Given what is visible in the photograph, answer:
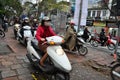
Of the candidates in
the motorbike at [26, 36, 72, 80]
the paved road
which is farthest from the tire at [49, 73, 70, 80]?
the paved road

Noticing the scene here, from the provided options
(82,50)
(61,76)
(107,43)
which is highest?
(61,76)

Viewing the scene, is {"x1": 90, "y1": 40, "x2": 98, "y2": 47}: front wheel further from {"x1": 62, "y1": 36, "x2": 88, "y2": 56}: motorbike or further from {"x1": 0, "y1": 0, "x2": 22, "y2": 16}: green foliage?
{"x1": 0, "y1": 0, "x2": 22, "y2": 16}: green foliage

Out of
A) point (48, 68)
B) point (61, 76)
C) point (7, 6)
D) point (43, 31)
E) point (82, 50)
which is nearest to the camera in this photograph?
point (61, 76)

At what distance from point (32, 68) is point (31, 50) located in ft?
1.99

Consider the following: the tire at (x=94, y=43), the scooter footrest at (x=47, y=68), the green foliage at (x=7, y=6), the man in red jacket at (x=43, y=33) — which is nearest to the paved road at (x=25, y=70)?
the scooter footrest at (x=47, y=68)

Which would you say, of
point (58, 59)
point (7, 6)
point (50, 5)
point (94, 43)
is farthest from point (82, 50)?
point (50, 5)

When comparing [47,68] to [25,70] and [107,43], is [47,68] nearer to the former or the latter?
[25,70]

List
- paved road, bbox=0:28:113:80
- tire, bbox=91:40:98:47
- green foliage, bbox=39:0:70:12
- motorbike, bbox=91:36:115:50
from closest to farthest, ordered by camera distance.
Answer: paved road, bbox=0:28:113:80 → motorbike, bbox=91:36:115:50 → tire, bbox=91:40:98:47 → green foliage, bbox=39:0:70:12

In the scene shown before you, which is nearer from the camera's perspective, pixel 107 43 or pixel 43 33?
pixel 43 33

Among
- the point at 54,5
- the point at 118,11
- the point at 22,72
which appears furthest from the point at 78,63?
the point at 54,5

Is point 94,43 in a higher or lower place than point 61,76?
lower

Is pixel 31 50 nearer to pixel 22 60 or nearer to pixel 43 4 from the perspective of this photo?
pixel 22 60

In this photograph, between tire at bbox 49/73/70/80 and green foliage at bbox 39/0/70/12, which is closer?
tire at bbox 49/73/70/80

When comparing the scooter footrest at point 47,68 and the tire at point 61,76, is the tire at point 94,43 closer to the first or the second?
the scooter footrest at point 47,68
